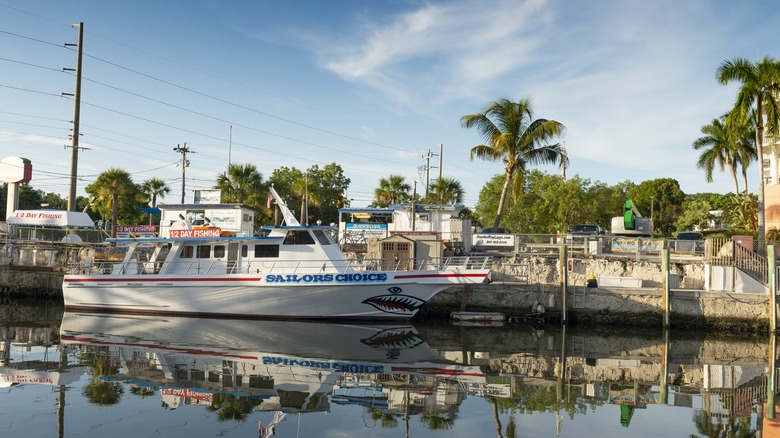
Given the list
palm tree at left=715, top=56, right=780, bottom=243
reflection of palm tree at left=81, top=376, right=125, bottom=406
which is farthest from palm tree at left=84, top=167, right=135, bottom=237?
palm tree at left=715, top=56, right=780, bottom=243

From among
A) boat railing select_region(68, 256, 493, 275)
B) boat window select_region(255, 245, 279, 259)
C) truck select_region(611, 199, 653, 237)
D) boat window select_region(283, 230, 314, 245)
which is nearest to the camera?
boat railing select_region(68, 256, 493, 275)

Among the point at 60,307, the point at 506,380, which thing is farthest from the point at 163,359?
the point at 60,307

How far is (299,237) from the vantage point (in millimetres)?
23172

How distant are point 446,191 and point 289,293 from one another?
953 inches

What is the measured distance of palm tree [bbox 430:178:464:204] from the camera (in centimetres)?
4409

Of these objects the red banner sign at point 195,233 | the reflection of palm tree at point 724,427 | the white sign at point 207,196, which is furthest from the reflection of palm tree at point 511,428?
the white sign at point 207,196

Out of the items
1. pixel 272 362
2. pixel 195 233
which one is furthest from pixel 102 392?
pixel 195 233

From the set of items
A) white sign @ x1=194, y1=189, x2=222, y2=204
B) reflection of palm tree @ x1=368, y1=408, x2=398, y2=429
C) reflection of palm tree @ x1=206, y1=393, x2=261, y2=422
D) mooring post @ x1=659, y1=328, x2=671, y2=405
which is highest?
white sign @ x1=194, y1=189, x2=222, y2=204

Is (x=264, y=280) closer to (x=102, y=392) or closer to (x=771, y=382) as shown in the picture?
(x=102, y=392)

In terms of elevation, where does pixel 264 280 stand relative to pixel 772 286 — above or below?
below

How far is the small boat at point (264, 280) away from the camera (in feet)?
72.5

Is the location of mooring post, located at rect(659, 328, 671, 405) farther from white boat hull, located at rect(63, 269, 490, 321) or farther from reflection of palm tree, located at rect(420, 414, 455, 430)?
white boat hull, located at rect(63, 269, 490, 321)

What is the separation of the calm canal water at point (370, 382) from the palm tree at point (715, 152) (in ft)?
86.4

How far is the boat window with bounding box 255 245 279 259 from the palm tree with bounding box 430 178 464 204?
2254 centimetres
